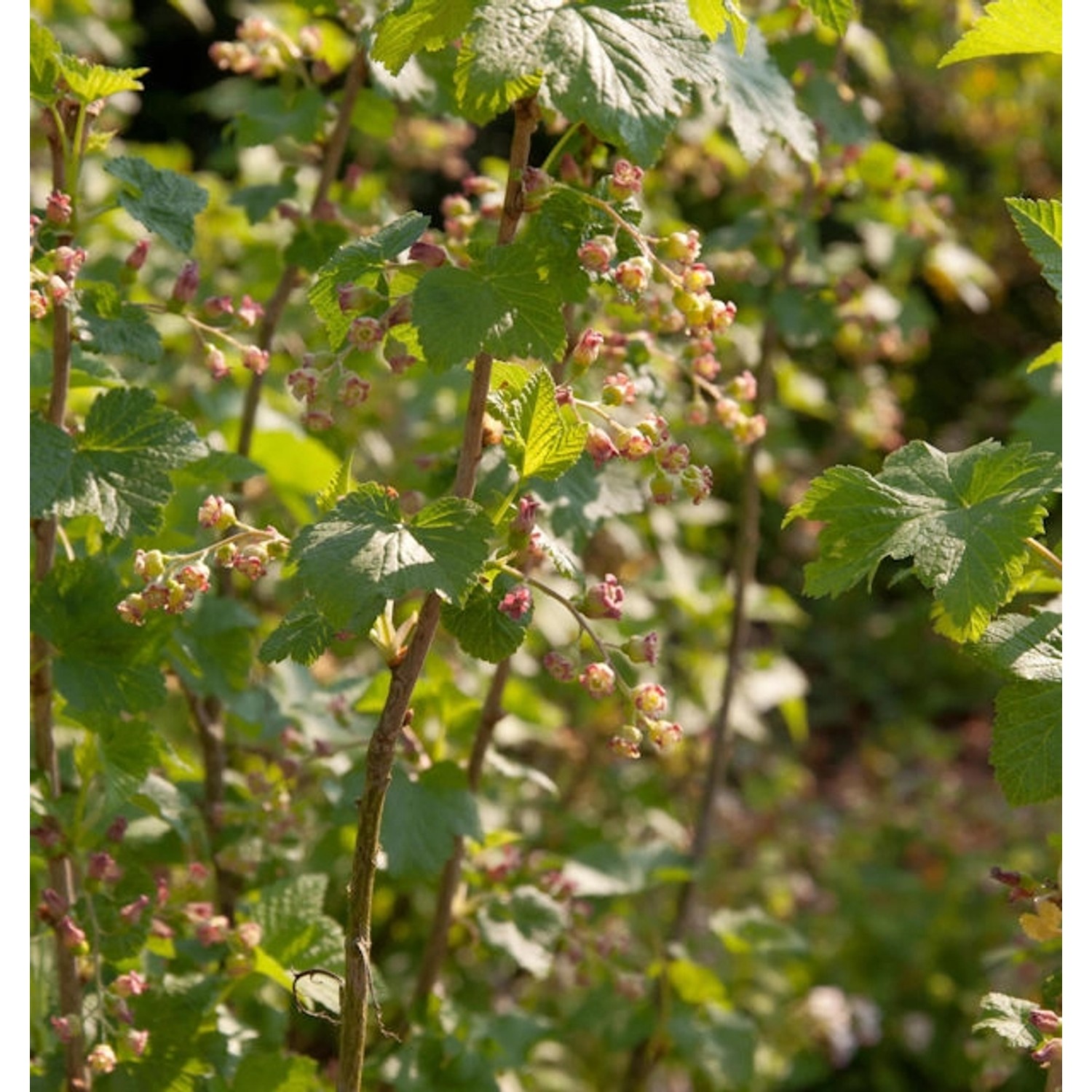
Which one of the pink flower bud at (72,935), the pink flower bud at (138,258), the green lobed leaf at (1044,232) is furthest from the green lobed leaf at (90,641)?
the green lobed leaf at (1044,232)

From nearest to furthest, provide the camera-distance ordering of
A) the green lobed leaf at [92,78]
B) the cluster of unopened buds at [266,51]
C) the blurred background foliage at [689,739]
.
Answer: the green lobed leaf at [92,78] < the cluster of unopened buds at [266,51] < the blurred background foliage at [689,739]

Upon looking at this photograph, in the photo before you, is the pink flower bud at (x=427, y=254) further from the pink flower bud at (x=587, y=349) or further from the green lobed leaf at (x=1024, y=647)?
the green lobed leaf at (x=1024, y=647)

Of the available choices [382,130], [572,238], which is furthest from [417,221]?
[382,130]

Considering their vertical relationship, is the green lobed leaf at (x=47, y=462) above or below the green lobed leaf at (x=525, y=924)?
above

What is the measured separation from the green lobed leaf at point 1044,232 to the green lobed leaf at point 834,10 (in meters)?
0.20

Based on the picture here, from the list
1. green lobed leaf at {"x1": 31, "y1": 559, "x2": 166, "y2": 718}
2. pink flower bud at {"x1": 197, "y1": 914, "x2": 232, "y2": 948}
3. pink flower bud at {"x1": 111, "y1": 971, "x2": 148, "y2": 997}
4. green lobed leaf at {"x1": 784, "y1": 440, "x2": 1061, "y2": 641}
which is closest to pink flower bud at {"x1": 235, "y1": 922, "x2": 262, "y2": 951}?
pink flower bud at {"x1": 197, "y1": 914, "x2": 232, "y2": 948}

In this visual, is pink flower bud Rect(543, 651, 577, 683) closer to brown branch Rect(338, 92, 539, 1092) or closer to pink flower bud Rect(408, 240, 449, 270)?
brown branch Rect(338, 92, 539, 1092)

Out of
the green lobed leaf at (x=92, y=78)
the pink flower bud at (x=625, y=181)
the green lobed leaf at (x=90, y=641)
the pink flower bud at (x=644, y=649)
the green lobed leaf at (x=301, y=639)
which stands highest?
the green lobed leaf at (x=92, y=78)

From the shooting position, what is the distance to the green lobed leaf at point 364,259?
1185 millimetres

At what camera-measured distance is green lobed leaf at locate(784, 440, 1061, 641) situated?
1.18 metres

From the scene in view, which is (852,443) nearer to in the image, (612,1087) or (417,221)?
(612,1087)

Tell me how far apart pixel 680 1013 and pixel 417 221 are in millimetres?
1362

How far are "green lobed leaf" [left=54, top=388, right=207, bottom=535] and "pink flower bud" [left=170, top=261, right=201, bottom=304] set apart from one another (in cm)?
11

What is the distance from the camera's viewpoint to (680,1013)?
2170 mm
